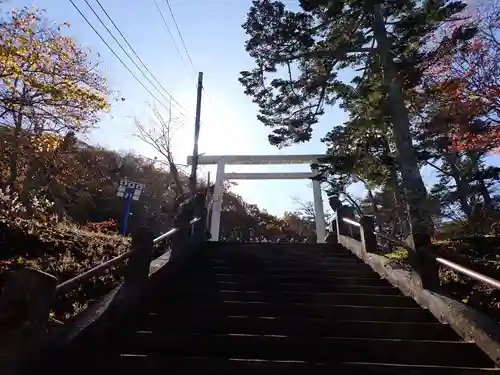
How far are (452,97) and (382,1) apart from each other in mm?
3965

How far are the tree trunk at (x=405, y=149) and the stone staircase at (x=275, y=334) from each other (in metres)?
3.30

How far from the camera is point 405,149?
28.7 ft

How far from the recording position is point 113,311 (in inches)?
149

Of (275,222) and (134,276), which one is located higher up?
(275,222)

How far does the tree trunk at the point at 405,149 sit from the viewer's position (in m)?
8.27

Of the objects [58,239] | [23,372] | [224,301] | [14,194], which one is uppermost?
[14,194]

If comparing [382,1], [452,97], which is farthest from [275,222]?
[382,1]

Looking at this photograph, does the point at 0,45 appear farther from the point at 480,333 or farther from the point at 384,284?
the point at 480,333

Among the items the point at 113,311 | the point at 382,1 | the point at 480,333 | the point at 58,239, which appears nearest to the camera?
the point at 480,333

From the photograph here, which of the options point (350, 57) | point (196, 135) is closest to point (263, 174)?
point (196, 135)

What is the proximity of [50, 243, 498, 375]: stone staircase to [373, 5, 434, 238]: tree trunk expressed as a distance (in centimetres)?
330

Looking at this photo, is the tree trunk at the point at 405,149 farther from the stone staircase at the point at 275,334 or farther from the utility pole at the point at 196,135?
the utility pole at the point at 196,135

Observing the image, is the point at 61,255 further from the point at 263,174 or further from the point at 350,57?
the point at 263,174

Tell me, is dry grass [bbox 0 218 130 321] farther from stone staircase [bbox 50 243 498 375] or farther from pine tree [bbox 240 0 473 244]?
pine tree [bbox 240 0 473 244]
